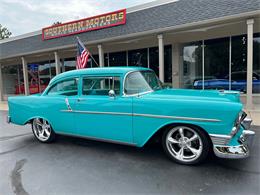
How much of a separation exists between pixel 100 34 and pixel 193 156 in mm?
9063

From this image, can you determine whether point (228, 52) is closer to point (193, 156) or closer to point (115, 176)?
point (193, 156)

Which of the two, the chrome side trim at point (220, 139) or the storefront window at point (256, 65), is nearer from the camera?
the chrome side trim at point (220, 139)

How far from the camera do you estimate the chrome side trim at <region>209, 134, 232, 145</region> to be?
278cm

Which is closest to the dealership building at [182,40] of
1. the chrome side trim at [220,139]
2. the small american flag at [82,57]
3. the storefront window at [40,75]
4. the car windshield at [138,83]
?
the small american flag at [82,57]

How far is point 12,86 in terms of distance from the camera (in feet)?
71.6

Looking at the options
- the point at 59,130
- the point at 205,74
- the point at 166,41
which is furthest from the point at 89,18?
the point at 59,130

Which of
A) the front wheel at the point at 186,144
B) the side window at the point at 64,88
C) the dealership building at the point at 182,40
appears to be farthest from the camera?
the dealership building at the point at 182,40

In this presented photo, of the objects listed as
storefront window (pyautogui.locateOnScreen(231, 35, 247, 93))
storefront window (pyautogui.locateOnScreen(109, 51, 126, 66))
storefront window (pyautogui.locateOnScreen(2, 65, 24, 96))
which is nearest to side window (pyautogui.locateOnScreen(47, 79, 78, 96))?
storefront window (pyautogui.locateOnScreen(231, 35, 247, 93))

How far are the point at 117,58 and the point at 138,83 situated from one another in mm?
10350

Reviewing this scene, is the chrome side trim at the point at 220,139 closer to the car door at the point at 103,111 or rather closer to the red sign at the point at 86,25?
the car door at the point at 103,111

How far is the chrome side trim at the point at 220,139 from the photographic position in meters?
→ 2.78

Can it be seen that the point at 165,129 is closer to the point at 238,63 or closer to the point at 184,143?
the point at 184,143

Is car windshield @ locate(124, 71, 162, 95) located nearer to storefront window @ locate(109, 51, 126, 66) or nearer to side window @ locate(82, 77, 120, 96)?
side window @ locate(82, 77, 120, 96)

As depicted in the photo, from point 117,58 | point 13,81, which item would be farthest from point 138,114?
point 13,81
